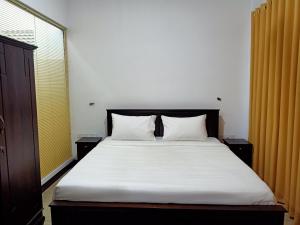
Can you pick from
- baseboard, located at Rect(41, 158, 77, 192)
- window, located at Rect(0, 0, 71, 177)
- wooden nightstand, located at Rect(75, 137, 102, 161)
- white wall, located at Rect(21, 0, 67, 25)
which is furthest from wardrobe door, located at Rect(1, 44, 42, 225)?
wooden nightstand, located at Rect(75, 137, 102, 161)

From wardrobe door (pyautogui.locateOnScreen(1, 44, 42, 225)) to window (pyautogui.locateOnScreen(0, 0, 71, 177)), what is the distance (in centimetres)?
79

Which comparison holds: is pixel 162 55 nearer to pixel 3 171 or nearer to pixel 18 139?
pixel 18 139

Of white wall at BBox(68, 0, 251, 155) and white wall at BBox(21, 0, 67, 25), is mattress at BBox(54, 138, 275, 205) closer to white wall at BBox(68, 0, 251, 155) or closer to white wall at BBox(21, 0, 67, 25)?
white wall at BBox(68, 0, 251, 155)

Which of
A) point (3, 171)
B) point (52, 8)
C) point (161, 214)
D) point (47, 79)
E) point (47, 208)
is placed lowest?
point (47, 208)

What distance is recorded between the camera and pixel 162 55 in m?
3.90

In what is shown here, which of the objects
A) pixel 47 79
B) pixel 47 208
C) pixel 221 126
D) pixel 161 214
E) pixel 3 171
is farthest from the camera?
pixel 221 126

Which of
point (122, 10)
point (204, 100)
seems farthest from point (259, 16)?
point (122, 10)

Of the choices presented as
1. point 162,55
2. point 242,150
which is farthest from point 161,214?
point 162,55

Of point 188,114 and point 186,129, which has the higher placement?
point 188,114

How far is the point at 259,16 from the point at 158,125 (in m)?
2.04

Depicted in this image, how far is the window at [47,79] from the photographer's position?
Answer: 275 cm

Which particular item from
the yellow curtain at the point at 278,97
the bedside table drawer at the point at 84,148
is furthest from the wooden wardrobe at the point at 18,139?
the yellow curtain at the point at 278,97

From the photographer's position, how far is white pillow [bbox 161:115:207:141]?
3471 mm

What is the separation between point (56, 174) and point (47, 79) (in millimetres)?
1347
